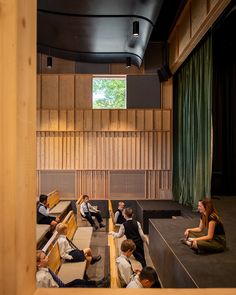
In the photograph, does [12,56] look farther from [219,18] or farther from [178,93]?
[178,93]

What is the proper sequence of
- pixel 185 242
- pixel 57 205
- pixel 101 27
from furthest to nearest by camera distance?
pixel 57 205, pixel 101 27, pixel 185 242

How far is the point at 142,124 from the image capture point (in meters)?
10.6

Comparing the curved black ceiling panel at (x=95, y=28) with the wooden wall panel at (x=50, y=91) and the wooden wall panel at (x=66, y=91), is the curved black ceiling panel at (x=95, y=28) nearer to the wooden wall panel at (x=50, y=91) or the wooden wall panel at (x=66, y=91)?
the wooden wall panel at (x=66, y=91)

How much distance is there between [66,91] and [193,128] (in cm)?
425

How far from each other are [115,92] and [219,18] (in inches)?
197

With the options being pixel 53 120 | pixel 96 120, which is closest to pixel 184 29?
pixel 96 120

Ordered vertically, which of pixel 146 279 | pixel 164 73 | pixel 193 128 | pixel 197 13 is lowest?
pixel 146 279

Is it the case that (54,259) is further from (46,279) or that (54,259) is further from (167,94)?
(167,94)

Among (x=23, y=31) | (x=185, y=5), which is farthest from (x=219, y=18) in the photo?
(x=23, y=31)

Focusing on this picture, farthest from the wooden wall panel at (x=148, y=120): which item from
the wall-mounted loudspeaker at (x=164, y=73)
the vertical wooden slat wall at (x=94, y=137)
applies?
the wall-mounted loudspeaker at (x=164, y=73)

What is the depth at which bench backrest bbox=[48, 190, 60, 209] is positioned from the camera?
8.97 metres

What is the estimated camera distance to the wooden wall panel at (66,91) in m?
10.6

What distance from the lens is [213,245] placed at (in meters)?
4.43

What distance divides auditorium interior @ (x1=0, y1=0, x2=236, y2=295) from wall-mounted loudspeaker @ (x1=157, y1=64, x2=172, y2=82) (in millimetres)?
30
